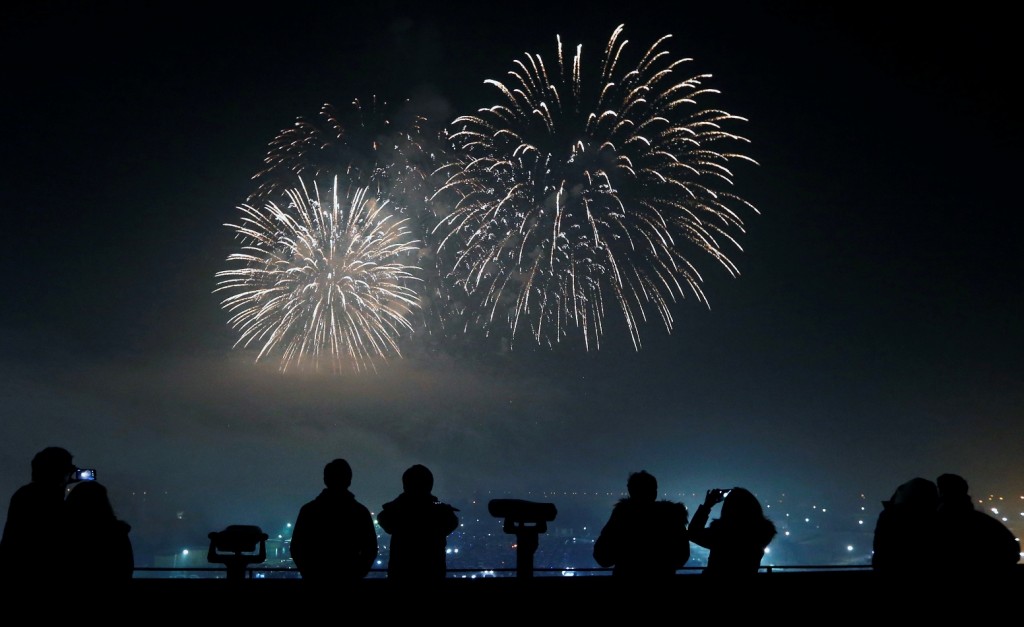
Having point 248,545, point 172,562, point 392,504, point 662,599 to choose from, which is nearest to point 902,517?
point 662,599

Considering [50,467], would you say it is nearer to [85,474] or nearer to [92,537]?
[92,537]

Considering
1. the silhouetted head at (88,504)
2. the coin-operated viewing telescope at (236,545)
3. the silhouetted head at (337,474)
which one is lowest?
the coin-operated viewing telescope at (236,545)

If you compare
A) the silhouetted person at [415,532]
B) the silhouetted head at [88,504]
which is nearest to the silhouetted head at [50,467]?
the silhouetted head at [88,504]

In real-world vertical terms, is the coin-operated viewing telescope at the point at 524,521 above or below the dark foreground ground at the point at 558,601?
above

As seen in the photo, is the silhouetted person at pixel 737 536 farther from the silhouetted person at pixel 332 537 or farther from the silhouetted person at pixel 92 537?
the silhouetted person at pixel 92 537

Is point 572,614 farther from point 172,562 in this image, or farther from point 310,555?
point 172,562

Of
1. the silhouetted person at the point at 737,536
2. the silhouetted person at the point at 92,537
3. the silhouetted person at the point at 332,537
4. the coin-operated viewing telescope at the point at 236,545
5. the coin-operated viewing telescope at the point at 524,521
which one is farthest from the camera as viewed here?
the coin-operated viewing telescope at the point at 524,521

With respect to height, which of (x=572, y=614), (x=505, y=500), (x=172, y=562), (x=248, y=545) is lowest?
(x=172, y=562)
